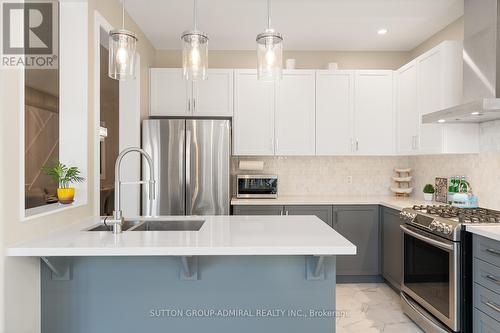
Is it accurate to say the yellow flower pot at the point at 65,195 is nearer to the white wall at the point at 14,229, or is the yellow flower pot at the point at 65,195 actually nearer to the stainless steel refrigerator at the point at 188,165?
the white wall at the point at 14,229

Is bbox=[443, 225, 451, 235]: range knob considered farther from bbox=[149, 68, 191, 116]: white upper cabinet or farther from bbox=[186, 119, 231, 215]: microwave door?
bbox=[149, 68, 191, 116]: white upper cabinet

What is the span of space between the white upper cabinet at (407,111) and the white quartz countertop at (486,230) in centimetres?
139

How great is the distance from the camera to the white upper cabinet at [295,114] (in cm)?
401

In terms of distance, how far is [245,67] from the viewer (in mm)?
4340

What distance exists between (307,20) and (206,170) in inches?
70.3

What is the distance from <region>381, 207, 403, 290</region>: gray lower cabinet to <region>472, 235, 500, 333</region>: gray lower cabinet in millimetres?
974

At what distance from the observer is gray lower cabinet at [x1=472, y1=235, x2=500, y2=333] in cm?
208

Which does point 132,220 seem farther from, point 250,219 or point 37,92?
point 37,92

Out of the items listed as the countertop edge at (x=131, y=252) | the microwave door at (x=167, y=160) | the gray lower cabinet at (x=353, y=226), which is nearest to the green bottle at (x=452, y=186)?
the gray lower cabinet at (x=353, y=226)

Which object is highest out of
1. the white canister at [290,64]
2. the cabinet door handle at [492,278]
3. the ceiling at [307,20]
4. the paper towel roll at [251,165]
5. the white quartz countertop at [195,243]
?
the ceiling at [307,20]

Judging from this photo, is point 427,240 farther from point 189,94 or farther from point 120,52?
point 189,94

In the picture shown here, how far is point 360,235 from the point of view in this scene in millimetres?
3785

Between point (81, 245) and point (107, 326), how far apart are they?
62cm

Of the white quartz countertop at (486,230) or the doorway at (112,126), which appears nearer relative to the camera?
the white quartz countertop at (486,230)
